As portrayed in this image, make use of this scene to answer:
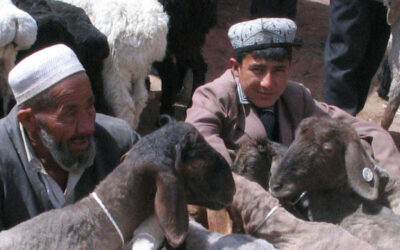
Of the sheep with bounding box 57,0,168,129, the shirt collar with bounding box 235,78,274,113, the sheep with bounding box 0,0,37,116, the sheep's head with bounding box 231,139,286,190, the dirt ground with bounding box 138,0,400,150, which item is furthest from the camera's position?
the dirt ground with bounding box 138,0,400,150

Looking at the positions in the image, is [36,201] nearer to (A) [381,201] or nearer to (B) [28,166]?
(B) [28,166]

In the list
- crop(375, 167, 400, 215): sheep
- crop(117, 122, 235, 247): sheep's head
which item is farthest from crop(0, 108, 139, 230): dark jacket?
crop(375, 167, 400, 215): sheep

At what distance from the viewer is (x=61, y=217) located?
2303 mm

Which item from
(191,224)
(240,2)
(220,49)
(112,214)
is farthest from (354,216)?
(240,2)

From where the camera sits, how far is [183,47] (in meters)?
6.00

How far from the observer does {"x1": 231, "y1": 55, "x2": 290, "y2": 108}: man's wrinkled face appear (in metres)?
3.25

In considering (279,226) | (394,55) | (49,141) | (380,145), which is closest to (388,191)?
(380,145)

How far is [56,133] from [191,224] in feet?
2.13

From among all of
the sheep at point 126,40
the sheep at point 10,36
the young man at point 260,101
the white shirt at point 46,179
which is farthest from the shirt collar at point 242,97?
the sheep at point 126,40

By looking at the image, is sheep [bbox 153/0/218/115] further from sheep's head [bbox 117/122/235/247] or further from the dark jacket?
sheep's head [bbox 117/122/235/247]

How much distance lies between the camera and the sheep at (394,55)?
4844 millimetres

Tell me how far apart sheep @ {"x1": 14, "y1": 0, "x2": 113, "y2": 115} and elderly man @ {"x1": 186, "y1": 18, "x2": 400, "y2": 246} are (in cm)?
130

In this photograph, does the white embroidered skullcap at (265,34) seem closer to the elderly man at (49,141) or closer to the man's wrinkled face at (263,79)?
the man's wrinkled face at (263,79)

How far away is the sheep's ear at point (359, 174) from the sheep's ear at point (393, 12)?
2.56m
